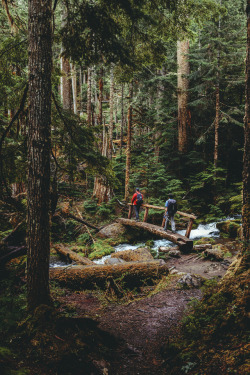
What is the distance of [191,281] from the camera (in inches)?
252

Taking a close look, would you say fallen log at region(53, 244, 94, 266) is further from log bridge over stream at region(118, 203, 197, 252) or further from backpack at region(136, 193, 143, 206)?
backpack at region(136, 193, 143, 206)

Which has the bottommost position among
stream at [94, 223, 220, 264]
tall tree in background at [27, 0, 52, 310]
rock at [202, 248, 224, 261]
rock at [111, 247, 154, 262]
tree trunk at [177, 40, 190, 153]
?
stream at [94, 223, 220, 264]

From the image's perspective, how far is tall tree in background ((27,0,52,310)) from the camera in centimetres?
367

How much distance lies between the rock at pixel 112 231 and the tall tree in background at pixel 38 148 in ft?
33.5

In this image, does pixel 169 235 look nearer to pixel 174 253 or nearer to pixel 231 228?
pixel 174 253

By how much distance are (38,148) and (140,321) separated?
4190mm

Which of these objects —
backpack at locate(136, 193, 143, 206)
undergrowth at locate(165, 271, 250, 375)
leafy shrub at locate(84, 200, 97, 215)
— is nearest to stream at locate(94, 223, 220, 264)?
backpack at locate(136, 193, 143, 206)

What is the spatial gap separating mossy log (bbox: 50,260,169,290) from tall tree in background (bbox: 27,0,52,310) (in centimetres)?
291

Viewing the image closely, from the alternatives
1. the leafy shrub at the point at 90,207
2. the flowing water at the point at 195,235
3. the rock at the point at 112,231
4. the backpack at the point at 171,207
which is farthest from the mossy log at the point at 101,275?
the leafy shrub at the point at 90,207

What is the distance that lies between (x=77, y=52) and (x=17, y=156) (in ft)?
10.2

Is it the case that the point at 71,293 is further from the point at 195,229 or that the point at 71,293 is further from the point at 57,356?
the point at 195,229

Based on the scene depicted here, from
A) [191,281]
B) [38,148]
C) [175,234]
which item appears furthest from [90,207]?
[38,148]

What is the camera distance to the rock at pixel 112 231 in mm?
14117

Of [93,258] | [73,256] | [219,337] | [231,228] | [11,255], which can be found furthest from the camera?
[231,228]
